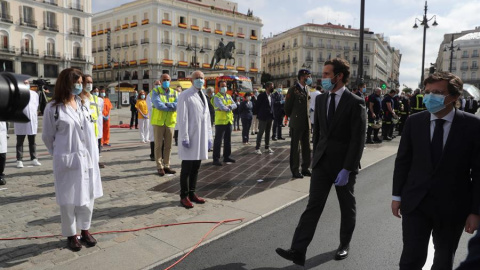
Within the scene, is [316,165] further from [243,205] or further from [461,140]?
[243,205]

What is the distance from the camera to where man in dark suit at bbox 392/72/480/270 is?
2.55 meters

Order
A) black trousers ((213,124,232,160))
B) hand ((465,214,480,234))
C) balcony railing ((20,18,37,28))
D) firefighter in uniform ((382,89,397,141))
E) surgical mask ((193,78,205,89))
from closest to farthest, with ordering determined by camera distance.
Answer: hand ((465,214,480,234)) < surgical mask ((193,78,205,89)) < black trousers ((213,124,232,160)) < firefighter in uniform ((382,89,397,141)) < balcony railing ((20,18,37,28))

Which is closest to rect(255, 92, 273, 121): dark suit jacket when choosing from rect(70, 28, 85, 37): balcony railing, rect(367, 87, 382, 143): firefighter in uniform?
rect(367, 87, 382, 143): firefighter in uniform

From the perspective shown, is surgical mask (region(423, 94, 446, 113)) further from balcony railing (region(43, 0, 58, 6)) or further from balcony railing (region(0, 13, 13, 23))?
balcony railing (region(43, 0, 58, 6))

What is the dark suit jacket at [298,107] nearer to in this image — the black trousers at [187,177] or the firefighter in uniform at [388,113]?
the black trousers at [187,177]

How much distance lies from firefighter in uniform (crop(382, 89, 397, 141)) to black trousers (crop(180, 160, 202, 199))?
10549mm

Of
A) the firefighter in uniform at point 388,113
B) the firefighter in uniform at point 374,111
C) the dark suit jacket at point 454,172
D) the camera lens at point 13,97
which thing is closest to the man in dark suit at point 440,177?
the dark suit jacket at point 454,172

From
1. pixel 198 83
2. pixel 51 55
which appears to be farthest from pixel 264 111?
pixel 51 55

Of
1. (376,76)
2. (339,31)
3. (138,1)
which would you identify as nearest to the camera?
(138,1)

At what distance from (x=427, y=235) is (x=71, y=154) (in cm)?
332

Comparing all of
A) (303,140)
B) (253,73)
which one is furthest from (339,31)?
(303,140)

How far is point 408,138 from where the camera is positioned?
9.27ft

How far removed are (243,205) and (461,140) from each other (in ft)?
11.4

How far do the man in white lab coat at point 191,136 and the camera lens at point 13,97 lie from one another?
3.80 meters
